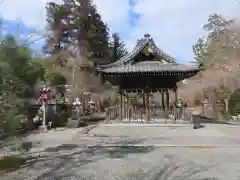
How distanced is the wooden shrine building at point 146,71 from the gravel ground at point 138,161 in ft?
21.3

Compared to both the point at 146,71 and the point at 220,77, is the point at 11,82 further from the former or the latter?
the point at 220,77

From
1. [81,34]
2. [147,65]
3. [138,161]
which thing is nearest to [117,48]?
[81,34]

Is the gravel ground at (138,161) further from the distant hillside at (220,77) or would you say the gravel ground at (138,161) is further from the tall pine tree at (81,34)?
the tall pine tree at (81,34)

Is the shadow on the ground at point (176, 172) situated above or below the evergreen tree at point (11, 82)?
below

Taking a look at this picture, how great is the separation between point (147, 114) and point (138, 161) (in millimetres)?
10314

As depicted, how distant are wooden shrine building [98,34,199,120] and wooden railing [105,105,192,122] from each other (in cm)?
46

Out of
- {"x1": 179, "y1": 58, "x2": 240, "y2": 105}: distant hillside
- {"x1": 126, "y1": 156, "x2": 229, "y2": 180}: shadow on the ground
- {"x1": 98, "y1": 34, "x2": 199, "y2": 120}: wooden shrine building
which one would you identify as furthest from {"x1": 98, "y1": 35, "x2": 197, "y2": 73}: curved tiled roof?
{"x1": 179, "y1": 58, "x2": 240, "y2": 105}: distant hillside

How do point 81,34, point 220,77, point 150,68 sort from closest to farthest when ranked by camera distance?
point 150,68 → point 220,77 → point 81,34

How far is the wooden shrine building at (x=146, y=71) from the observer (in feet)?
59.5

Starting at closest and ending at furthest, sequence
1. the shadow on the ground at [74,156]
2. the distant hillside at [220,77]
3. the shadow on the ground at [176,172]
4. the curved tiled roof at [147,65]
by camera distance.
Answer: the shadow on the ground at [176,172]
the shadow on the ground at [74,156]
the curved tiled roof at [147,65]
the distant hillside at [220,77]

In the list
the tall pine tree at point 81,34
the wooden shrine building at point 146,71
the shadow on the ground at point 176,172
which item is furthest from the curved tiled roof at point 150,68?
the tall pine tree at point 81,34

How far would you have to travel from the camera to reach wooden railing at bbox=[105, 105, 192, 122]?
18.2 m

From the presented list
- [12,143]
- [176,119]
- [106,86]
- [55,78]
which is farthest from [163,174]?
[106,86]

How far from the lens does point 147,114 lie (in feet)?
60.6
